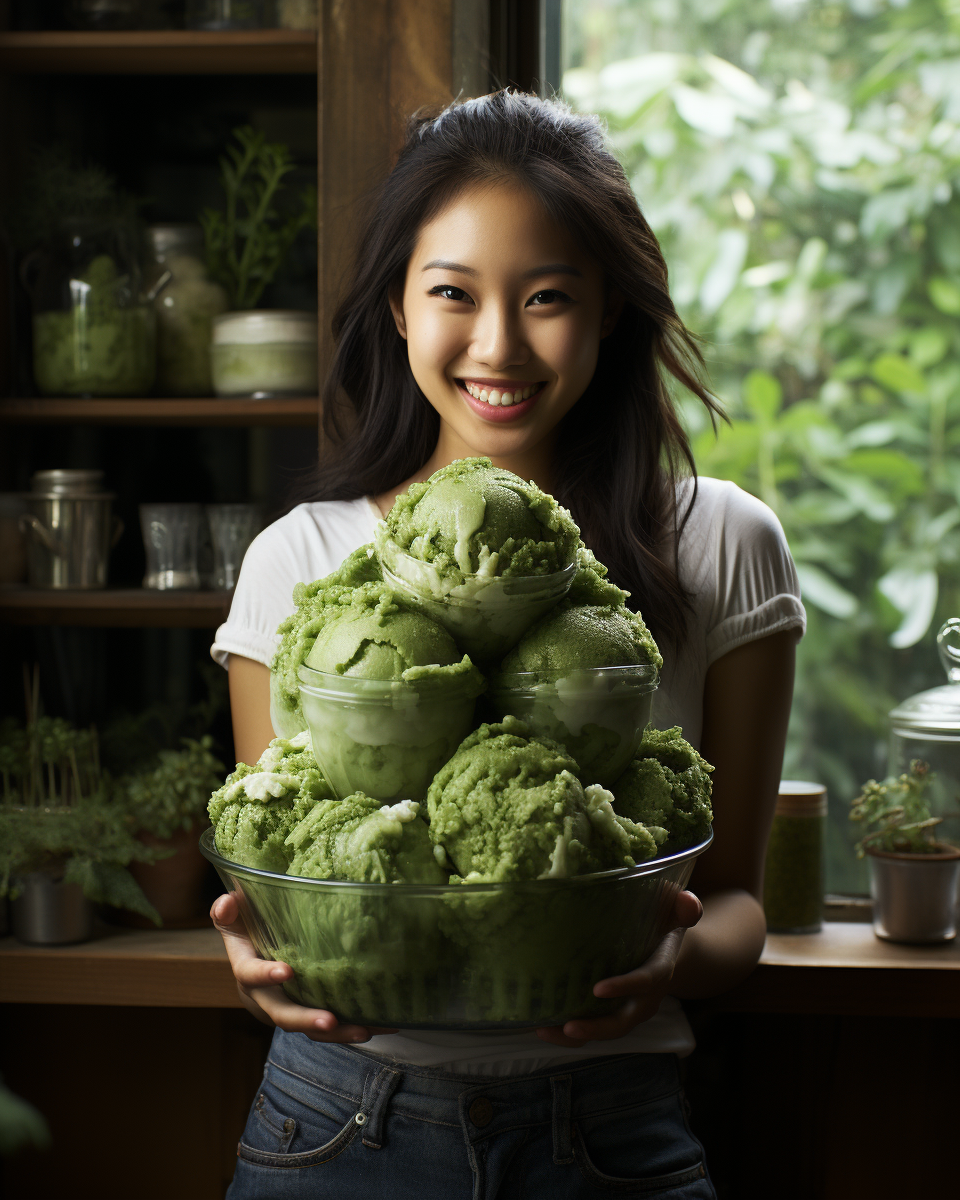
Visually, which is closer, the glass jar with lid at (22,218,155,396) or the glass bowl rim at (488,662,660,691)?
the glass bowl rim at (488,662,660,691)

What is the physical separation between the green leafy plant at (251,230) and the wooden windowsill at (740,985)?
99cm

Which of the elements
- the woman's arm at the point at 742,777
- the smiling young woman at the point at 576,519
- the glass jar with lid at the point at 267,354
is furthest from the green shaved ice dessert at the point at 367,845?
the glass jar with lid at the point at 267,354

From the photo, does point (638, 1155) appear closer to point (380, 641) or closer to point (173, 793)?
point (380, 641)

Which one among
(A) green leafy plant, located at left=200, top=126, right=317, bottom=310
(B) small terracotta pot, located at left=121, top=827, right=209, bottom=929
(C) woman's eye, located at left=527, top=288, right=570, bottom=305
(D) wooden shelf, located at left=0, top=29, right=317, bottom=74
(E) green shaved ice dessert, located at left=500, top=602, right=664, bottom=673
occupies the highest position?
(D) wooden shelf, located at left=0, top=29, right=317, bottom=74

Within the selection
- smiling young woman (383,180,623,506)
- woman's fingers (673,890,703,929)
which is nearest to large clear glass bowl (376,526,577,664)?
woman's fingers (673,890,703,929)

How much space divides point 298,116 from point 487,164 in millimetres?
918

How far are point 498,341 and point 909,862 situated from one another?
3.23 feet

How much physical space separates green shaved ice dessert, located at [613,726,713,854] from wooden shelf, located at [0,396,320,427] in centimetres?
105

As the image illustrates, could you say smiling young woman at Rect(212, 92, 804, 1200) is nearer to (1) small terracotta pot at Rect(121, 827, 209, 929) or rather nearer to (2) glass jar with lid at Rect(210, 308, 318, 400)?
(2) glass jar with lid at Rect(210, 308, 318, 400)

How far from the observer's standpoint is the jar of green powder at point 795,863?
5.19 feet

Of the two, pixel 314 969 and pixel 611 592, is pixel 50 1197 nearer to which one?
pixel 314 969

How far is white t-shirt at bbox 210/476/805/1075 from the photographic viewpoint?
1130mm

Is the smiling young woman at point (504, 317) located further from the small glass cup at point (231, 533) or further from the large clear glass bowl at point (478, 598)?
the small glass cup at point (231, 533)

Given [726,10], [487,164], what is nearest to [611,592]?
[487,164]
